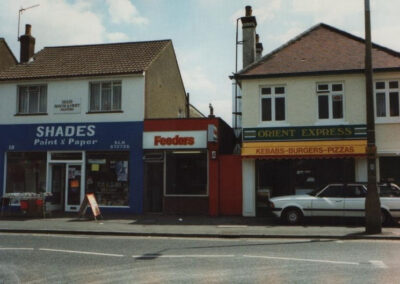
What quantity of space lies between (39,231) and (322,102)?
39.7ft

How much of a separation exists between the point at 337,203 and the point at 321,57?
7.01 meters

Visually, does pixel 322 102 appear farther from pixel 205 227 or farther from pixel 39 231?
pixel 39 231

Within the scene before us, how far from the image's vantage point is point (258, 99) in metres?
18.4

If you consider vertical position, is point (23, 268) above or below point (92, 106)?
below

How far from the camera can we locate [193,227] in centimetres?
1439

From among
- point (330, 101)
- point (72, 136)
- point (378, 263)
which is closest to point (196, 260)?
point (378, 263)

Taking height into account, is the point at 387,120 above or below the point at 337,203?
above

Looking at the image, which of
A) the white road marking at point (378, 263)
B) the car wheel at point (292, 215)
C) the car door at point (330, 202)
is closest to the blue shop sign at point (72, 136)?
the car wheel at point (292, 215)

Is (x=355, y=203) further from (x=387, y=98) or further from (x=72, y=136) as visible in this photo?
(x=72, y=136)

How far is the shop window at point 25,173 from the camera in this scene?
20.4 meters

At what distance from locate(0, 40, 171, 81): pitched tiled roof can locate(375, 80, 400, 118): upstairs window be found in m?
10.2

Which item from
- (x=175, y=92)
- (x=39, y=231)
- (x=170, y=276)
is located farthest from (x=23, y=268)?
(x=175, y=92)

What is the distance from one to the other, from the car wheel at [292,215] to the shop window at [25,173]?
38.6 feet

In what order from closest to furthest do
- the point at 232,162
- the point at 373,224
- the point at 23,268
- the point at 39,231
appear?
1. the point at 23,268
2. the point at 373,224
3. the point at 39,231
4. the point at 232,162
